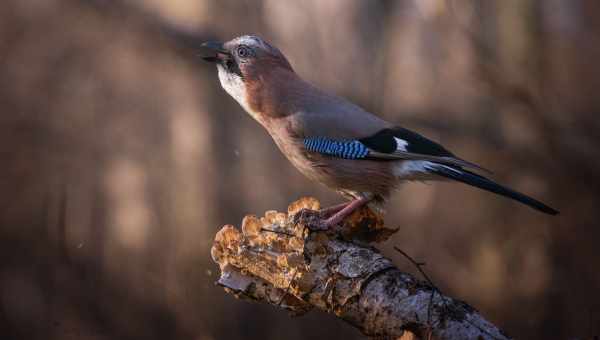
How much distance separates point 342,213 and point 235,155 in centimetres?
208

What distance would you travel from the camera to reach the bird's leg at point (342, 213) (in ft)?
7.89

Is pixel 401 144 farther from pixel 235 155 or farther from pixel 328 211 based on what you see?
pixel 235 155

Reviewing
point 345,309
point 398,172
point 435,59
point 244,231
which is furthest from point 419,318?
point 435,59

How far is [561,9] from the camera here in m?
4.19

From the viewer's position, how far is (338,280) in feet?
6.98

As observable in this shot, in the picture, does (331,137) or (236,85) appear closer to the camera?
(331,137)

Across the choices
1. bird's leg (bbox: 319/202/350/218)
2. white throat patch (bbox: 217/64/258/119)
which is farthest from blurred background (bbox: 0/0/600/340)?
bird's leg (bbox: 319/202/350/218)

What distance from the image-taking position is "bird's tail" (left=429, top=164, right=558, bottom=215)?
227 centimetres

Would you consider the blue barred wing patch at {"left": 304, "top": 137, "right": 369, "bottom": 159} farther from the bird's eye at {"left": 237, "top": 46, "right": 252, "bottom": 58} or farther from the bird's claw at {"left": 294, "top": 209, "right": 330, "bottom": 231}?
the bird's eye at {"left": 237, "top": 46, "right": 252, "bottom": 58}

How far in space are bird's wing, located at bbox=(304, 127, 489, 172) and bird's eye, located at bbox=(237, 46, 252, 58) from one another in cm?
46

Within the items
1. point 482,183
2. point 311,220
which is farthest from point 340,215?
point 482,183

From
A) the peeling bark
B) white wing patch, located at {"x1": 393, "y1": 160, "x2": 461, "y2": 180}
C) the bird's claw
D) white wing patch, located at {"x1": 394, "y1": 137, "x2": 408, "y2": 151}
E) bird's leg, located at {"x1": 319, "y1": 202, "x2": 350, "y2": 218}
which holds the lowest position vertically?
the peeling bark

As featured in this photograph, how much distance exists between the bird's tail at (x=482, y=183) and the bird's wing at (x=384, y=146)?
1.6 inches

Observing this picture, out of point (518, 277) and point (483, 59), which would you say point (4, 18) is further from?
point (518, 277)
